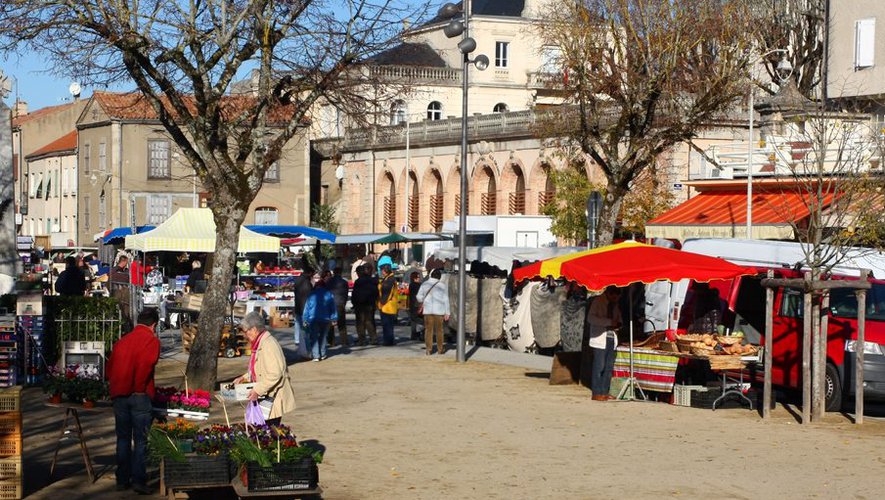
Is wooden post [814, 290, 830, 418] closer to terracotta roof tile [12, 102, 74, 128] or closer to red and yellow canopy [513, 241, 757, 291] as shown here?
red and yellow canopy [513, 241, 757, 291]

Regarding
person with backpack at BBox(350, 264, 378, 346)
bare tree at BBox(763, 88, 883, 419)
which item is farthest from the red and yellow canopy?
person with backpack at BBox(350, 264, 378, 346)

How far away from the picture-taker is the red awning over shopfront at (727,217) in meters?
34.3

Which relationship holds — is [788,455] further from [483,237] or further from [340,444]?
[483,237]

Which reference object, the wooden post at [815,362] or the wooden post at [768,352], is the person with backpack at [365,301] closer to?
the wooden post at [768,352]

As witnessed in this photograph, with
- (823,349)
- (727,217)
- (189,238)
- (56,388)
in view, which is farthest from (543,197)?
(56,388)

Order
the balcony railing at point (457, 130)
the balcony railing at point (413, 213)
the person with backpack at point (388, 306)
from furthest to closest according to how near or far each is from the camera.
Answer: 1. the balcony railing at point (413, 213)
2. the balcony railing at point (457, 130)
3. the person with backpack at point (388, 306)

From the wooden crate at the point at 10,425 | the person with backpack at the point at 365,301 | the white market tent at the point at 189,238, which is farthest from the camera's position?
the white market tent at the point at 189,238

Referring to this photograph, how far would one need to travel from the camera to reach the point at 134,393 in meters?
13.1

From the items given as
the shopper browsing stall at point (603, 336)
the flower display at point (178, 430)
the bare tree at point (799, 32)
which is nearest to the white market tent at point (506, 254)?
the shopper browsing stall at point (603, 336)

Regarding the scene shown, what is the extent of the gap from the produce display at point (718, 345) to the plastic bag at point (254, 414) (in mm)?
8568

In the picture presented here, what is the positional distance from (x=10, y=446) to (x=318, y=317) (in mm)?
14336

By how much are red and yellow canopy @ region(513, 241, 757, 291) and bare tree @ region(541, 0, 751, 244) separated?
31.8 ft

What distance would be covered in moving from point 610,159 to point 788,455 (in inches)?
631

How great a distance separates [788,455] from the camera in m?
15.9
